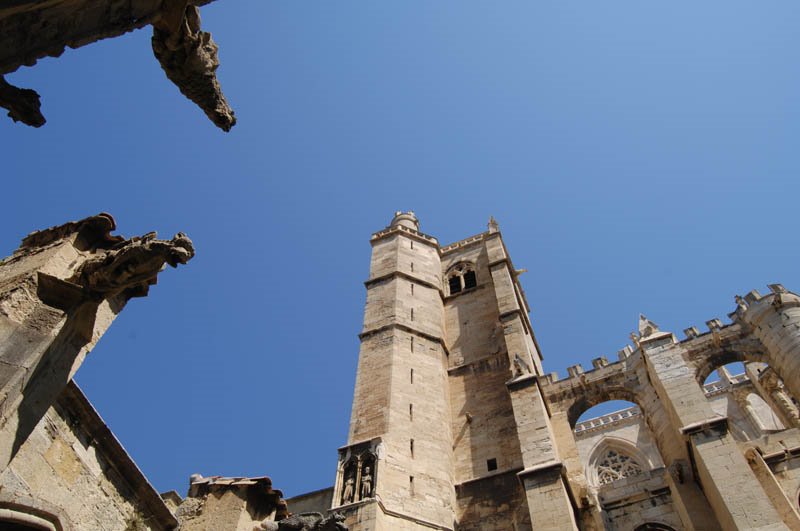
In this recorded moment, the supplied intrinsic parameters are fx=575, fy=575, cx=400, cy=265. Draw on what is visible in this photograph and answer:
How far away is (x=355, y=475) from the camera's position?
490 inches

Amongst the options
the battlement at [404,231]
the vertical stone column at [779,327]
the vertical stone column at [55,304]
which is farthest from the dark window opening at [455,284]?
the vertical stone column at [55,304]

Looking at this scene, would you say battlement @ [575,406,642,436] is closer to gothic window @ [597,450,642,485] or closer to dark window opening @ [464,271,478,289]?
gothic window @ [597,450,642,485]

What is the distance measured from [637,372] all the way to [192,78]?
14257mm

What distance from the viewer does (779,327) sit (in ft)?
43.8

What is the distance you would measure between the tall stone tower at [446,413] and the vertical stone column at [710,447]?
261 cm

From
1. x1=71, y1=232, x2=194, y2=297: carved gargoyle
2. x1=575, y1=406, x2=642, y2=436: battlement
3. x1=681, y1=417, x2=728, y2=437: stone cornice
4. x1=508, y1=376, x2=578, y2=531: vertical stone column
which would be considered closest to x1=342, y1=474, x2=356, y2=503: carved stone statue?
x1=508, y1=376, x2=578, y2=531: vertical stone column

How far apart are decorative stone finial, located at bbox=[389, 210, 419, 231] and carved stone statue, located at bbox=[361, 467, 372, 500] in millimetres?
13528

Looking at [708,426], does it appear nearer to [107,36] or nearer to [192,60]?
[192,60]

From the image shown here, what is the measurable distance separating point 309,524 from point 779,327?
13396 mm

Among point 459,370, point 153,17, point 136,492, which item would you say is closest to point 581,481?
point 459,370

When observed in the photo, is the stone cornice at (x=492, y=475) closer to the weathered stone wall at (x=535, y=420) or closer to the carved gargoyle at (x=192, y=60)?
the weathered stone wall at (x=535, y=420)

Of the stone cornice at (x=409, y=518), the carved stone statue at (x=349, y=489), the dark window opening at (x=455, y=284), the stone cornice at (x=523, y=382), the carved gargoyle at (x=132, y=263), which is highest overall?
the dark window opening at (x=455, y=284)

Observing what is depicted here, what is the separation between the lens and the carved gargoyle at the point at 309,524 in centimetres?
377

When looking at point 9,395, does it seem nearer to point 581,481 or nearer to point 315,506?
point 315,506
